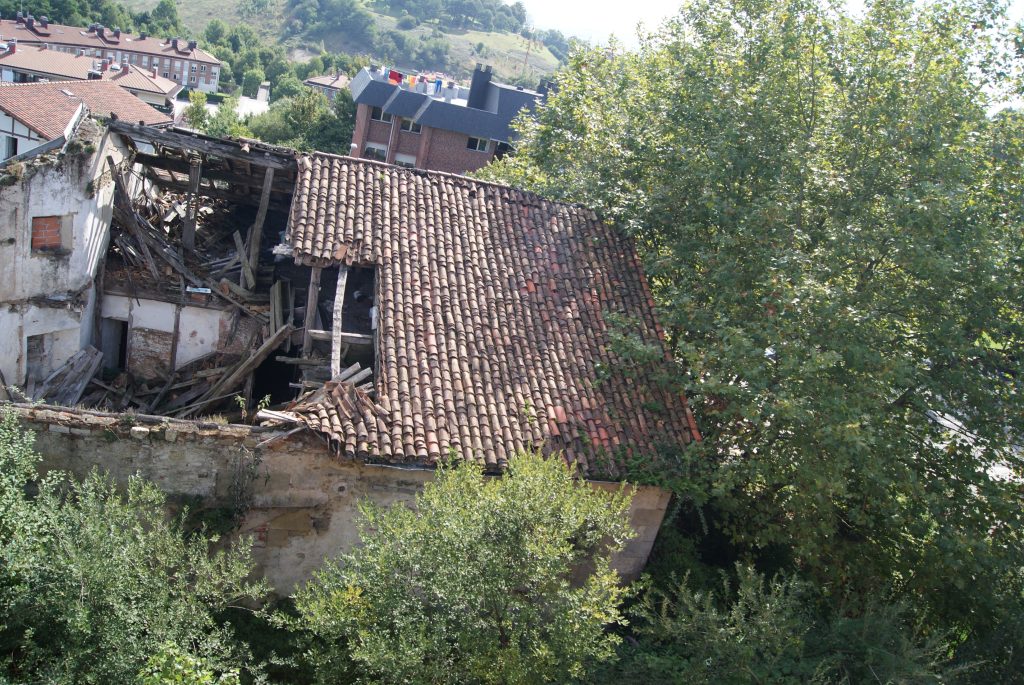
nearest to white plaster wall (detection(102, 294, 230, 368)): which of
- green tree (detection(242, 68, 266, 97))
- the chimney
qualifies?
the chimney

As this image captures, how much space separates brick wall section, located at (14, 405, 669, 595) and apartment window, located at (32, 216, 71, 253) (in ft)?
15.2

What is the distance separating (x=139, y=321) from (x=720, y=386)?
1206cm

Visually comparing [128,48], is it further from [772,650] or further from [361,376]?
[772,650]

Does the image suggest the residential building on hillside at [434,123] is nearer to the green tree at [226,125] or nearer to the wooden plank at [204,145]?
the green tree at [226,125]

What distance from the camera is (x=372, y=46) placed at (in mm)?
135125

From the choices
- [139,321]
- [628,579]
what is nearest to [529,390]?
[628,579]

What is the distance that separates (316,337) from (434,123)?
3670 cm

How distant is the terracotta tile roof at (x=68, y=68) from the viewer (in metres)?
56.8

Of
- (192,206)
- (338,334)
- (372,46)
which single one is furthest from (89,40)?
(338,334)

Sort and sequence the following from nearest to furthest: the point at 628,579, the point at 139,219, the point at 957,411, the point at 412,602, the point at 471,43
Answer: the point at 412,602
the point at 957,411
the point at 628,579
the point at 139,219
the point at 471,43

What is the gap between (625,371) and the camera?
12.9 metres

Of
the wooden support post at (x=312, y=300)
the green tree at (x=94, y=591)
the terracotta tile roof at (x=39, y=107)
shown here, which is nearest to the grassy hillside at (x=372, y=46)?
the terracotta tile roof at (x=39, y=107)

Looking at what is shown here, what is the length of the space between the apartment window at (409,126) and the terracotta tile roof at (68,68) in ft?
78.1

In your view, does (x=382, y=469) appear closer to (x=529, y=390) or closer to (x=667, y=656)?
(x=529, y=390)
